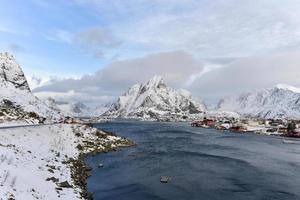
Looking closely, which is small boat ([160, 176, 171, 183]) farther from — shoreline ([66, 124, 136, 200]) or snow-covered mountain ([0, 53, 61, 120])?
snow-covered mountain ([0, 53, 61, 120])

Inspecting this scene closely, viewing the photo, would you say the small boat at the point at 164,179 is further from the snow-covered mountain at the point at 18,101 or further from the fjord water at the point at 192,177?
the snow-covered mountain at the point at 18,101

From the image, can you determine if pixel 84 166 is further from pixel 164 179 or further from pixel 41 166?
pixel 41 166

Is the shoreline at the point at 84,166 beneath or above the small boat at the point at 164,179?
above

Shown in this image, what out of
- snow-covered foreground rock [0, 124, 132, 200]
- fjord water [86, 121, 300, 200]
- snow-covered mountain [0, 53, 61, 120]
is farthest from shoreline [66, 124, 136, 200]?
snow-covered mountain [0, 53, 61, 120]

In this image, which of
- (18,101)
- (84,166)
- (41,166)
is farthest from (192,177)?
(18,101)

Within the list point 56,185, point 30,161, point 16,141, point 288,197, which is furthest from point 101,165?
point 288,197

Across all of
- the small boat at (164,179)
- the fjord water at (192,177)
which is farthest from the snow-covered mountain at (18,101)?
the small boat at (164,179)

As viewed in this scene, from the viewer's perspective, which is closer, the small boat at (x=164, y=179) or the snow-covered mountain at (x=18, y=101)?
the small boat at (x=164, y=179)

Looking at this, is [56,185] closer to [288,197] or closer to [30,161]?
[30,161]
